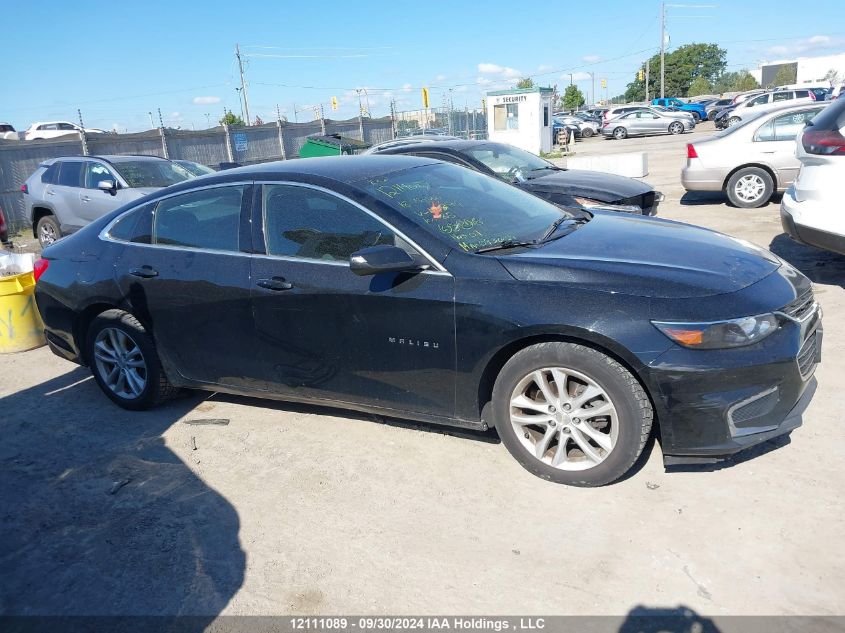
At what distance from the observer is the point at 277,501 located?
11.6ft

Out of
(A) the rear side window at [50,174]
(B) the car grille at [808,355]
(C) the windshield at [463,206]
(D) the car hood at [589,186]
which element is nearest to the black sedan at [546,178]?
(D) the car hood at [589,186]

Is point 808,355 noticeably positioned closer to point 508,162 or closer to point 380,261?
point 380,261

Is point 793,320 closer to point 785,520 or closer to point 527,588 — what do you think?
point 785,520

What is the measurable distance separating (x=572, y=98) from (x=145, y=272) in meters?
80.9

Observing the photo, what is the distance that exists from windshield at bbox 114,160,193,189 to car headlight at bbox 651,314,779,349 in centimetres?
951

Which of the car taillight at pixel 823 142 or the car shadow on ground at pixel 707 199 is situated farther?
the car shadow on ground at pixel 707 199

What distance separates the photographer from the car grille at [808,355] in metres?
3.23

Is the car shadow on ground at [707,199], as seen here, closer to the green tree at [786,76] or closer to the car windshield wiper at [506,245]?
the car windshield wiper at [506,245]

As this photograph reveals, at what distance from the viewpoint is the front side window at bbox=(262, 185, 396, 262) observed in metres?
3.73

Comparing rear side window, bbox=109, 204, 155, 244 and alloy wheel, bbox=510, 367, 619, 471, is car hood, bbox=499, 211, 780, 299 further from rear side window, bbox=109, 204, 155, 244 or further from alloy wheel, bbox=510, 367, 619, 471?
rear side window, bbox=109, 204, 155, 244

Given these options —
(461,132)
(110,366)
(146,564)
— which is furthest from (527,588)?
(461,132)

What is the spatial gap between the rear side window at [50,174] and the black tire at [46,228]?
0.60m

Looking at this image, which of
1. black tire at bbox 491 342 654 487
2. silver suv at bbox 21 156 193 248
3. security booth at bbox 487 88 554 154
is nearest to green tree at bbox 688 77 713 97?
security booth at bbox 487 88 554 154

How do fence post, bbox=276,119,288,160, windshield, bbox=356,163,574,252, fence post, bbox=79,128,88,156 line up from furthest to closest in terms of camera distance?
fence post, bbox=276,119,288,160 < fence post, bbox=79,128,88,156 < windshield, bbox=356,163,574,252
